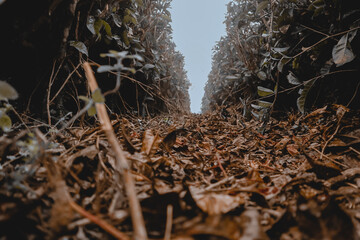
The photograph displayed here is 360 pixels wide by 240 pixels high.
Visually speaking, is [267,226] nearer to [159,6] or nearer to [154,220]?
[154,220]

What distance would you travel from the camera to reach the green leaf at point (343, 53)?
3.20 ft

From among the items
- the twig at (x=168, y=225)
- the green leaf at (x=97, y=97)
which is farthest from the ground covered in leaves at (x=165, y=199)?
the green leaf at (x=97, y=97)

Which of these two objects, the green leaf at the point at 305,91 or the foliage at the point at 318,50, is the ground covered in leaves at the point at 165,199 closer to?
the green leaf at the point at 305,91

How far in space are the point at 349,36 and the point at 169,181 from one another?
4.34ft

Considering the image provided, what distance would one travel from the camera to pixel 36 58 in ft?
3.09

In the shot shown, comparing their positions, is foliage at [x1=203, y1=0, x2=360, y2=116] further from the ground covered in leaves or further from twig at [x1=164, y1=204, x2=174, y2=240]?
twig at [x1=164, y1=204, x2=174, y2=240]

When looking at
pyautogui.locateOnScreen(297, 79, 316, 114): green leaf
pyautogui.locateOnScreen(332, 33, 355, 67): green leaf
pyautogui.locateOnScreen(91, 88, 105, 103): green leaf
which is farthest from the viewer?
pyautogui.locateOnScreen(297, 79, 316, 114): green leaf

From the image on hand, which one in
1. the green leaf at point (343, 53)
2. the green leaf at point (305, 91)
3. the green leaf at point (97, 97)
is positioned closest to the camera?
the green leaf at point (97, 97)

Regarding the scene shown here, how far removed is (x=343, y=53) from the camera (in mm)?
1001

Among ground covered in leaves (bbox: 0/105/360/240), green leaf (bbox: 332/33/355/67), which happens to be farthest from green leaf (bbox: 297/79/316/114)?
ground covered in leaves (bbox: 0/105/360/240)

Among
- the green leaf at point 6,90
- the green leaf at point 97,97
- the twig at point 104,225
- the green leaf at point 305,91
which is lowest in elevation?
the twig at point 104,225

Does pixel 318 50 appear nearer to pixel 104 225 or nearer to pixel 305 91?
pixel 305 91

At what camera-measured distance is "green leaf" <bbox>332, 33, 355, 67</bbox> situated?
3.20 feet

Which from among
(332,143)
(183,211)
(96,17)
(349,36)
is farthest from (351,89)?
(96,17)
